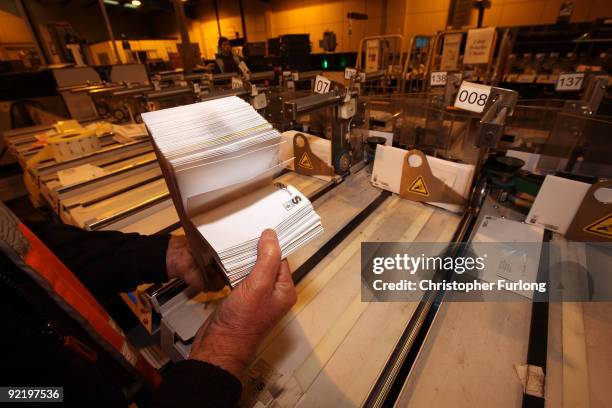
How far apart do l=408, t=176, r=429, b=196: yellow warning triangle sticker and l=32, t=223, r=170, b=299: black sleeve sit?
980 millimetres

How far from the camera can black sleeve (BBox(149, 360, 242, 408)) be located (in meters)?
0.44

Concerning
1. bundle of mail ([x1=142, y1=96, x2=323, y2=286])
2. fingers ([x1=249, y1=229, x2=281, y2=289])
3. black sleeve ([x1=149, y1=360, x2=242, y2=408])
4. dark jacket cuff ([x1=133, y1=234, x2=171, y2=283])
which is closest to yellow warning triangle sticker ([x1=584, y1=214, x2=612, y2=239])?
bundle of mail ([x1=142, y1=96, x2=323, y2=286])

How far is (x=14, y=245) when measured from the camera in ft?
1.54

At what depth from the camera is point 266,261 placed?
19.9 inches

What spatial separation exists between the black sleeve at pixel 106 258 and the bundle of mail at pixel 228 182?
0.28m

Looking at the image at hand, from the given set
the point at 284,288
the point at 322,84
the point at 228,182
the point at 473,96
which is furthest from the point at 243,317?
the point at 322,84

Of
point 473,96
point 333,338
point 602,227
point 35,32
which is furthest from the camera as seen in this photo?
point 35,32

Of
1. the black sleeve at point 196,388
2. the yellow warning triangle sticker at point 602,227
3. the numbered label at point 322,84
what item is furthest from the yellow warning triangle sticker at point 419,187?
the black sleeve at point 196,388

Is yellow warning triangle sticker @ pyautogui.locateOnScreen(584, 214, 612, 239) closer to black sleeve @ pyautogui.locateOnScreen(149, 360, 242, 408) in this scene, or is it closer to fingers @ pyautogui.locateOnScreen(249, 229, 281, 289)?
fingers @ pyautogui.locateOnScreen(249, 229, 281, 289)

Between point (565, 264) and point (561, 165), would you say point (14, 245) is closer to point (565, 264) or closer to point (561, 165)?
point (565, 264)

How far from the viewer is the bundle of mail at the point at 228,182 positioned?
1.47ft

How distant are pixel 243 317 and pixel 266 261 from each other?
12cm

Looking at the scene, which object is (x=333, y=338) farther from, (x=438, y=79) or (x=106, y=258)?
(x=438, y=79)

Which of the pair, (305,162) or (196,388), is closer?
(196,388)
